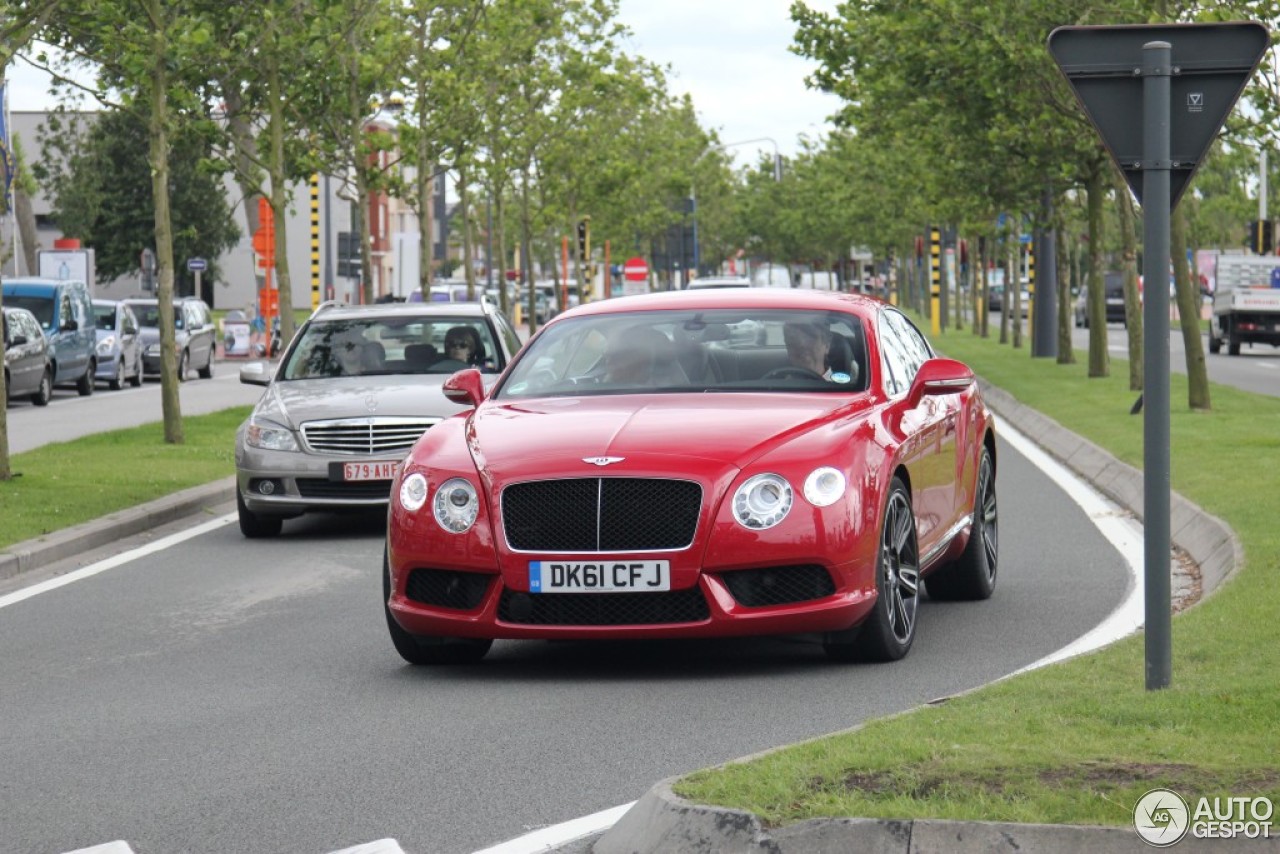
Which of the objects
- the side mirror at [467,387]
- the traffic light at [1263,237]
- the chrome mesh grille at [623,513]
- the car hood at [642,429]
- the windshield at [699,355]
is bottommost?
the chrome mesh grille at [623,513]

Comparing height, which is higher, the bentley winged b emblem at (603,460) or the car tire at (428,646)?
the bentley winged b emblem at (603,460)

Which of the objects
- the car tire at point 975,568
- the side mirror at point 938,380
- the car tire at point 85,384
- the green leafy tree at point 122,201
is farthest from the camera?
the green leafy tree at point 122,201

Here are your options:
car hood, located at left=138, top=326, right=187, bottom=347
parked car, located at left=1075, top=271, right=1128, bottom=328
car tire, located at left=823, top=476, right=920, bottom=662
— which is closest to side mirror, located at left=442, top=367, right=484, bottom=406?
car tire, located at left=823, top=476, right=920, bottom=662

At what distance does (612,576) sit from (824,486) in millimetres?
858

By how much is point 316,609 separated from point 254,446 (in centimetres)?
388

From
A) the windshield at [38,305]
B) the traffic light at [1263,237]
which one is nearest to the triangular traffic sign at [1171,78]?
the windshield at [38,305]

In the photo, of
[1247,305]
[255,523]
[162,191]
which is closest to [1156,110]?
[255,523]

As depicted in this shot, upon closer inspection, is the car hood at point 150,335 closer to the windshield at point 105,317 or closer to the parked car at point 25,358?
the windshield at point 105,317

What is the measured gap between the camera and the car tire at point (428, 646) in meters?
8.87

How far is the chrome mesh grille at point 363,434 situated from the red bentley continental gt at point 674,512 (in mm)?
5060

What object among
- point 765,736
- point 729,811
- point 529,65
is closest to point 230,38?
point 765,736

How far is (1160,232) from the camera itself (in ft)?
22.1

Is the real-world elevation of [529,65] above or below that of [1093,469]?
above

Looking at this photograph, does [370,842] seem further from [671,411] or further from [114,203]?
[114,203]
